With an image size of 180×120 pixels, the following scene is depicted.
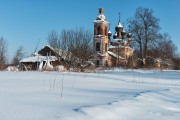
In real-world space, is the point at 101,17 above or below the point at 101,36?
above

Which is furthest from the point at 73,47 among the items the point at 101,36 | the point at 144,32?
the point at 101,36

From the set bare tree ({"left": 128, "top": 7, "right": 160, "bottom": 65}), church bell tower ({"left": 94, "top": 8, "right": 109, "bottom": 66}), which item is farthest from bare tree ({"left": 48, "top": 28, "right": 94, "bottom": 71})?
church bell tower ({"left": 94, "top": 8, "right": 109, "bottom": 66})

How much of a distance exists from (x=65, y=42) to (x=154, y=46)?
1622 cm

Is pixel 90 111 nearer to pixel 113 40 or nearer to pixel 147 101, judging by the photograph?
pixel 147 101

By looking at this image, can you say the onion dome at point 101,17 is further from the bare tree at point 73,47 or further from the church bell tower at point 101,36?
the bare tree at point 73,47

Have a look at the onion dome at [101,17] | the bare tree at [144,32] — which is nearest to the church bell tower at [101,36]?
the onion dome at [101,17]

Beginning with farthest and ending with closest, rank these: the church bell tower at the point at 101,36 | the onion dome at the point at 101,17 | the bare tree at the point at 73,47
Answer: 1. the onion dome at the point at 101,17
2. the church bell tower at the point at 101,36
3. the bare tree at the point at 73,47

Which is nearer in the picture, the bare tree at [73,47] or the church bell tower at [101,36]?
the bare tree at [73,47]

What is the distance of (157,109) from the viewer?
3.04m

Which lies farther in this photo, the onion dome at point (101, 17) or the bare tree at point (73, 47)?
the onion dome at point (101, 17)

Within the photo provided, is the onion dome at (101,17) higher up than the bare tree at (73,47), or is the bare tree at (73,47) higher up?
the onion dome at (101,17)

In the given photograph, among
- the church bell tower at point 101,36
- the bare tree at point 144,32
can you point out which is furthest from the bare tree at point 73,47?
the church bell tower at point 101,36

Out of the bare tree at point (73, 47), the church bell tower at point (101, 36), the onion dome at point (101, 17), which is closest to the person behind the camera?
the bare tree at point (73, 47)

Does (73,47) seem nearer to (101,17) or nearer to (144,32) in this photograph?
(144,32)
